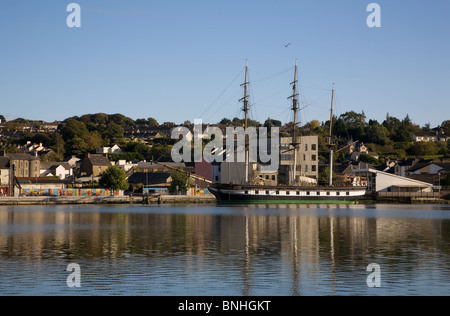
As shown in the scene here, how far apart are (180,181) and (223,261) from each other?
271 ft

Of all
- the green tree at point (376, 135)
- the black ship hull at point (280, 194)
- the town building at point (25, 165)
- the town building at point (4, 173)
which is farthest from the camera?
the green tree at point (376, 135)

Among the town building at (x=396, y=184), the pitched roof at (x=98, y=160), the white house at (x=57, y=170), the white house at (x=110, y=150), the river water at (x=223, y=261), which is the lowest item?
the river water at (x=223, y=261)

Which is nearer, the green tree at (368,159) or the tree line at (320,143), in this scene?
the green tree at (368,159)


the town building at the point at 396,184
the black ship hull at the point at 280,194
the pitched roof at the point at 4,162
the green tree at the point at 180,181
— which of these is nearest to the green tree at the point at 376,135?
the town building at the point at 396,184

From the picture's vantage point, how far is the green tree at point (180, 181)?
364ft

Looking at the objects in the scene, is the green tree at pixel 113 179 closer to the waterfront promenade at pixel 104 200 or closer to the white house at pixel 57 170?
the waterfront promenade at pixel 104 200

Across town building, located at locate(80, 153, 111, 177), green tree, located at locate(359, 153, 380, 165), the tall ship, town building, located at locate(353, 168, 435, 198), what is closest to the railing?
town building, located at locate(353, 168, 435, 198)

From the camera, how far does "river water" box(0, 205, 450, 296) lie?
22.2m

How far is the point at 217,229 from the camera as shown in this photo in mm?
46375

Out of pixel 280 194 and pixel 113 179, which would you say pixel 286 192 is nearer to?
pixel 280 194

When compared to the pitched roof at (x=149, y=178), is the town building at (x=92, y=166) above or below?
above

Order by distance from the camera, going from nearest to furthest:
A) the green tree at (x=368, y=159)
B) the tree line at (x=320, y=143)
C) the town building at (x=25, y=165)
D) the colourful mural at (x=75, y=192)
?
the colourful mural at (x=75, y=192), the town building at (x=25, y=165), the green tree at (x=368, y=159), the tree line at (x=320, y=143)

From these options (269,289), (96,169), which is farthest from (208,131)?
(269,289)

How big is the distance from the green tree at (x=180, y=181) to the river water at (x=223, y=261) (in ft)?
209
